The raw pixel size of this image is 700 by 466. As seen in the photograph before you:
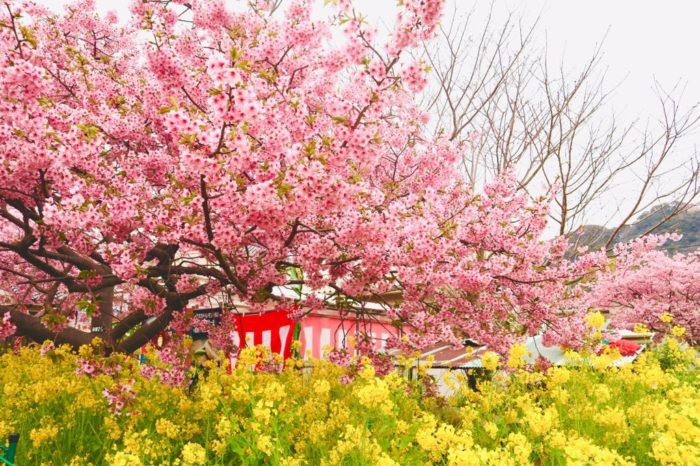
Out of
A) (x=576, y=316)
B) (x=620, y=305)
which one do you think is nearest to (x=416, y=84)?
(x=576, y=316)

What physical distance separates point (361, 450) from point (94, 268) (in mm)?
3659

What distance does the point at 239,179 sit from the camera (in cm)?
389

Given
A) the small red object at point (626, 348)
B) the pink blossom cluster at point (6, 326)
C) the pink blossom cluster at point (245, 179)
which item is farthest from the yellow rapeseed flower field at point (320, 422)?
the small red object at point (626, 348)

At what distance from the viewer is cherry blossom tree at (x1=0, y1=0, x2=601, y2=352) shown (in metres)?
3.71

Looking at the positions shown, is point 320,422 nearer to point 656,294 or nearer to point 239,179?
point 239,179

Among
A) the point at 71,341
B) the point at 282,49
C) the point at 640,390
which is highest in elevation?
the point at 282,49

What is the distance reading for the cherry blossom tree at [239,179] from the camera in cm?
371

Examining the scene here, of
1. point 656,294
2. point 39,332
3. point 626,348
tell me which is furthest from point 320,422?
point 656,294

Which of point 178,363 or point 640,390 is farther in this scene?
point 640,390

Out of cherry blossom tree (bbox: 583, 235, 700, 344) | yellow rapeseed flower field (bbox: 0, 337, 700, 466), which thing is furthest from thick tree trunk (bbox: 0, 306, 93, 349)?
cherry blossom tree (bbox: 583, 235, 700, 344)

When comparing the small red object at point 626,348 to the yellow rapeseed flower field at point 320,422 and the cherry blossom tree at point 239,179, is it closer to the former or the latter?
the cherry blossom tree at point 239,179

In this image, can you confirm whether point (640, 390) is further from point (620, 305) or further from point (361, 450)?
point (620, 305)

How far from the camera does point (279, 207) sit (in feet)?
12.7

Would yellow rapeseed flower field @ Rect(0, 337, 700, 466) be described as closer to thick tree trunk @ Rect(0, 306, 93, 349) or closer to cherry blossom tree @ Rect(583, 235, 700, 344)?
thick tree trunk @ Rect(0, 306, 93, 349)
